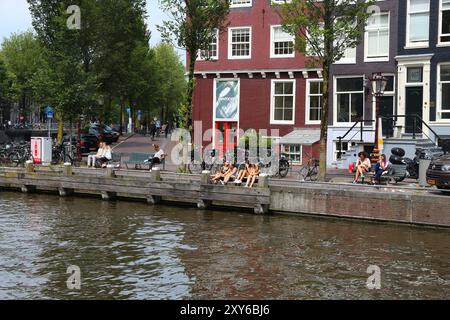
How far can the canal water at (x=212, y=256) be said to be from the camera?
12438 millimetres

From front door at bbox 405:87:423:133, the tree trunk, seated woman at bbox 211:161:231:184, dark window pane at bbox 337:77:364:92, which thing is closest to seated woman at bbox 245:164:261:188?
seated woman at bbox 211:161:231:184

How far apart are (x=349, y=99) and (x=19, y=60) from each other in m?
41.8

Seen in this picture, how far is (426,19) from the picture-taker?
101ft

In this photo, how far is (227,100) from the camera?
38.7 m

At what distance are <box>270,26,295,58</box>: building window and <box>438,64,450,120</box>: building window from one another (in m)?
9.26

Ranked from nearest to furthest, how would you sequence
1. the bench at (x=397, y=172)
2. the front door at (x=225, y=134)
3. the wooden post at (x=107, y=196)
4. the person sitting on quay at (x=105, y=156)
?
the bench at (x=397, y=172) < the wooden post at (x=107, y=196) < the person sitting on quay at (x=105, y=156) < the front door at (x=225, y=134)

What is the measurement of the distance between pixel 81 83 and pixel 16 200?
1196 cm

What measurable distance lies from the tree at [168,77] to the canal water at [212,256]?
43.3m

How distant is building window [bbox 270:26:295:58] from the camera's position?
120 feet

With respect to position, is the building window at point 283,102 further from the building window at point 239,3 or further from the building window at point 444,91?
the building window at point 444,91

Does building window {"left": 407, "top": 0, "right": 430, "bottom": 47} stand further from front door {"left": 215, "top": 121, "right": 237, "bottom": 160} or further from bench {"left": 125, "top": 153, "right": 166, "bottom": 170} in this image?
bench {"left": 125, "top": 153, "right": 166, "bottom": 170}

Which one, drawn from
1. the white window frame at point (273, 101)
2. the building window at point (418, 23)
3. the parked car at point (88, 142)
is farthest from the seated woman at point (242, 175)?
the parked car at point (88, 142)
